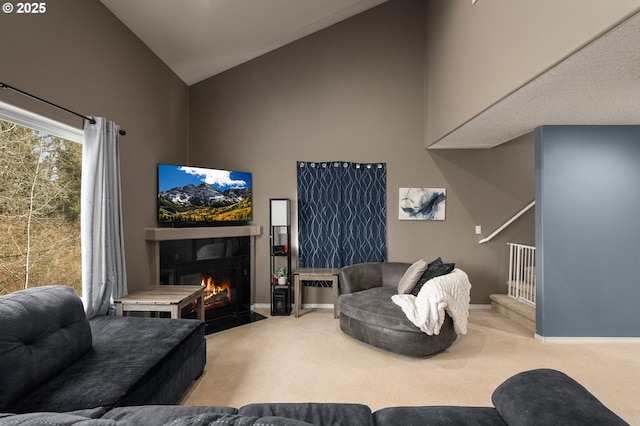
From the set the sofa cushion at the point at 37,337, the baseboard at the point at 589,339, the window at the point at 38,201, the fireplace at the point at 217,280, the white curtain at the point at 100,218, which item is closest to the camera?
the sofa cushion at the point at 37,337

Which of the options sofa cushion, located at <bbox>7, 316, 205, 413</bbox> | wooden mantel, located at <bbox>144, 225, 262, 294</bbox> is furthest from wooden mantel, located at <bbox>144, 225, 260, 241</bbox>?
sofa cushion, located at <bbox>7, 316, 205, 413</bbox>

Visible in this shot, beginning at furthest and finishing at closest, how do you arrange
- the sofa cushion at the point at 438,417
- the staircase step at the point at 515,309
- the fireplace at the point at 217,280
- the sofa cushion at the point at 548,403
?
1. the fireplace at the point at 217,280
2. the staircase step at the point at 515,309
3. the sofa cushion at the point at 438,417
4. the sofa cushion at the point at 548,403

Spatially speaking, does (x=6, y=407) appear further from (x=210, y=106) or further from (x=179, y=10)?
(x=210, y=106)

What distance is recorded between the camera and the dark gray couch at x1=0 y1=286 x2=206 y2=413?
1.50m

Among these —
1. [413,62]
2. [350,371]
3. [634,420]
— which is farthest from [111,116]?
[634,420]

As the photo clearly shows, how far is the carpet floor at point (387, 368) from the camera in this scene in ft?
7.72

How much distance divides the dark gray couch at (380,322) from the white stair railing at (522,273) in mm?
1624

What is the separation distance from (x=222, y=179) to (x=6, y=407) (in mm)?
3125

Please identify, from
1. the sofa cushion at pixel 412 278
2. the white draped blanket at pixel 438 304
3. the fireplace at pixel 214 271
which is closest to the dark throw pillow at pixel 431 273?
the sofa cushion at pixel 412 278

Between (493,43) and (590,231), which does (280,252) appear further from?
(590,231)

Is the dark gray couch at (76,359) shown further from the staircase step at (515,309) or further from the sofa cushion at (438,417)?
the staircase step at (515,309)

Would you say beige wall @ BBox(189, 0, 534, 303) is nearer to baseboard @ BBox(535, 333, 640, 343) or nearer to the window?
baseboard @ BBox(535, 333, 640, 343)

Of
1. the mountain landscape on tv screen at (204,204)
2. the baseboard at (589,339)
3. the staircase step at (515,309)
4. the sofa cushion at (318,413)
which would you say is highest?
the mountain landscape on tv screen at (204,204)

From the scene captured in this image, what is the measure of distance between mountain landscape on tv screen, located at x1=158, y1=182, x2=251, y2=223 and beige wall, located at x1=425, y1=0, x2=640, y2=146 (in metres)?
2.77
